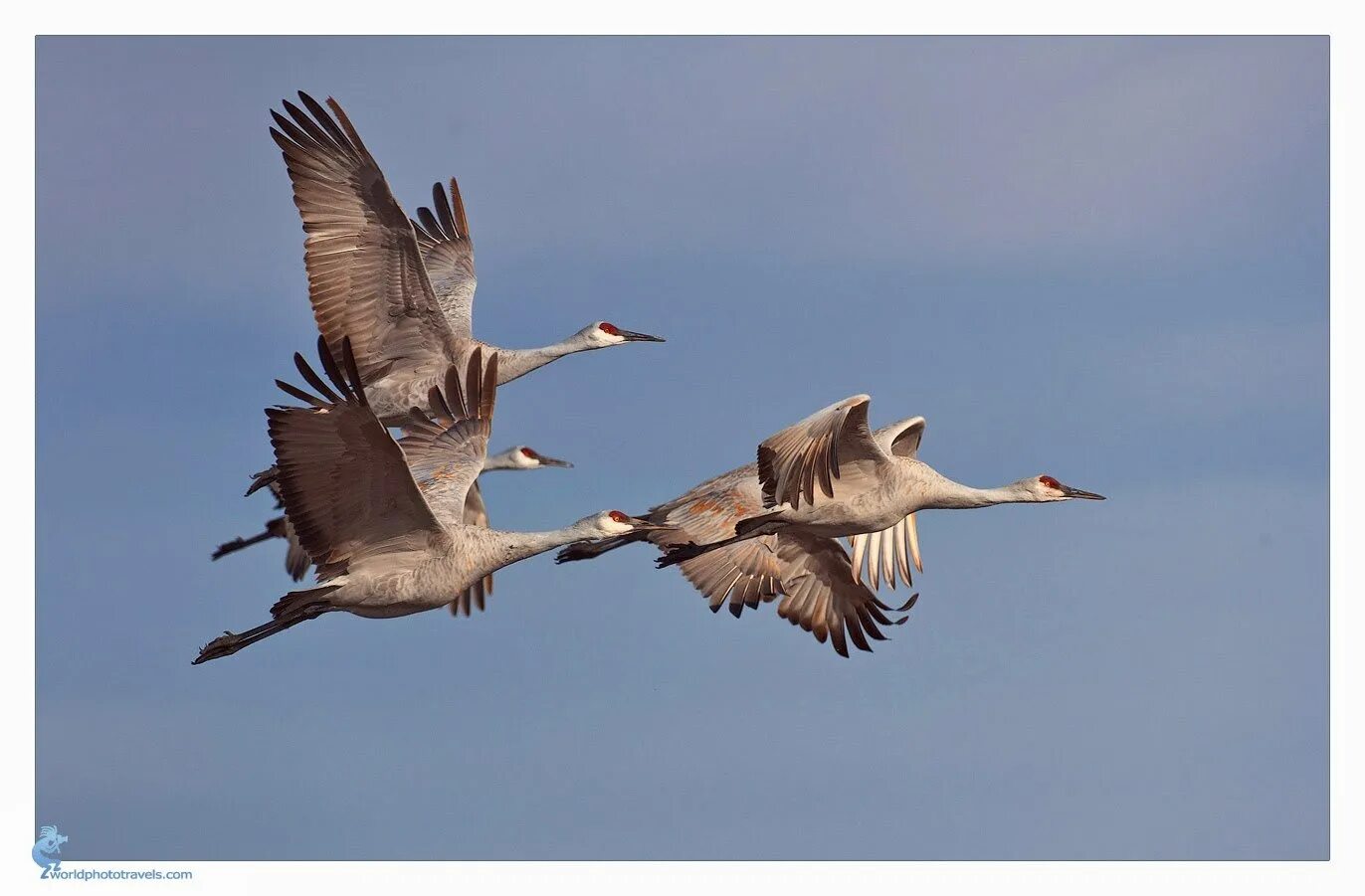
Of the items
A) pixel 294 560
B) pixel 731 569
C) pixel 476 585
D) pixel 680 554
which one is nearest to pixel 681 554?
pixel 680 554

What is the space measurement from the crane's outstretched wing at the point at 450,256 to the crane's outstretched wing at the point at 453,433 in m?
1.68

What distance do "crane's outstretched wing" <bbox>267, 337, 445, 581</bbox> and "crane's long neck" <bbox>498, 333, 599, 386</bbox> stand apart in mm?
3380

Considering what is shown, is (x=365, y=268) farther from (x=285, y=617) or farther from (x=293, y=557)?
(x=293, y=557)

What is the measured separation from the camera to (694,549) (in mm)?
13812

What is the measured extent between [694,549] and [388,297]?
2859 mm

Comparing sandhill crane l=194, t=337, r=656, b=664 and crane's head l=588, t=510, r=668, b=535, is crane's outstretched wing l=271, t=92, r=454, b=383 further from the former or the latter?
crane's head l=588, t=510, r=668, b=535

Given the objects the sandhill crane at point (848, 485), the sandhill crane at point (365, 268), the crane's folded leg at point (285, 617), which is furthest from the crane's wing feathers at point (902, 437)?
the crane's folded leg at point (285, 617)

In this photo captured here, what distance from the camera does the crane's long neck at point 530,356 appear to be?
50.1 feet

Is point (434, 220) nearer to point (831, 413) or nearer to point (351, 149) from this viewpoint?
point (351, 149)

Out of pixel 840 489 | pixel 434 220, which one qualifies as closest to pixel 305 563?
pixel 434 220

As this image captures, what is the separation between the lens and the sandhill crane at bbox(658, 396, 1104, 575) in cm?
1287

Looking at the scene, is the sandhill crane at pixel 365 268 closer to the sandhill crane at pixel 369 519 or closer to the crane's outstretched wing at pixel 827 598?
the sandhill crane at pixel 369 519

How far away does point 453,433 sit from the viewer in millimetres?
13562

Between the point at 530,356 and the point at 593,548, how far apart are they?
2566 mm
